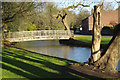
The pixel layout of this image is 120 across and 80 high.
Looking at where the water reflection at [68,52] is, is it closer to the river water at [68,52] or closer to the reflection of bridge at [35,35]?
the river water at [68,52]

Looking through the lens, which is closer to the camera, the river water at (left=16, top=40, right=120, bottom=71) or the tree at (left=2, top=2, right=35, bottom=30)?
the river water at (left=16, top=40, right=120, bottom=71)

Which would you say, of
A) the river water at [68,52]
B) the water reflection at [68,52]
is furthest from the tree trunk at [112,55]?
the water reflection at [68,52]

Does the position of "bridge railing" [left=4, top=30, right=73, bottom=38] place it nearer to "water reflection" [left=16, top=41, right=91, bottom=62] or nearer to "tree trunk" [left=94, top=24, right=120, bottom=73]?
"water reflection" [left=16, top=41, right=91, bottom=62]

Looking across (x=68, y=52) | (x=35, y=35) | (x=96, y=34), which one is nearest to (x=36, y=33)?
(x=35, y=35)

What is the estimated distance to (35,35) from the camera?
29031 millimetres

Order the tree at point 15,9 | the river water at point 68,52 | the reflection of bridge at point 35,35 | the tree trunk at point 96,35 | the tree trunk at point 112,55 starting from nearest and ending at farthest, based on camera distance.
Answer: the tree trunk at point 112,55 → the tree trunk at point 96,35 → the river water at point 68,52 → the tree at point 15,9 → the reflection of bridge at point 35,35

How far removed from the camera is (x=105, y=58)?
8602 mm

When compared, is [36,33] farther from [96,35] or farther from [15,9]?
[96,35]

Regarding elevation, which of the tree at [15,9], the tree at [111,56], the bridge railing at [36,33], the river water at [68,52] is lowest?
the river water at [68,52]

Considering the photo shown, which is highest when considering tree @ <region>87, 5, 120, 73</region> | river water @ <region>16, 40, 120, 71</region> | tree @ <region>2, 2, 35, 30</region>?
tree @ <region>2, 2, 35, 30</region>

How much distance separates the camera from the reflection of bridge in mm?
26672

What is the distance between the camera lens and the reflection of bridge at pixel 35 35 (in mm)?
26672

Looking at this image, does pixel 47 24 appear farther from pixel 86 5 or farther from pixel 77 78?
pixel 77 78

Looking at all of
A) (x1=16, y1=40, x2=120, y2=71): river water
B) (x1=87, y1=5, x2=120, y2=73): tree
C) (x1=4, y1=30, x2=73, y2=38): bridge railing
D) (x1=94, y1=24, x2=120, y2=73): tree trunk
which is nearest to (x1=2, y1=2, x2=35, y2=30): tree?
(x1=16, y1=40, x2=120, y2=71): river water
